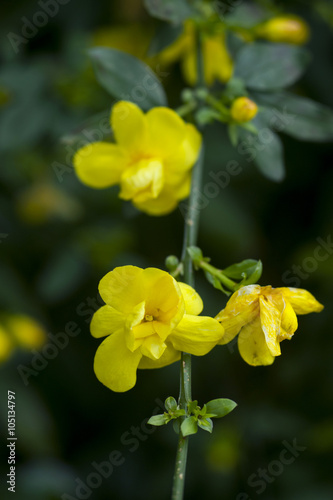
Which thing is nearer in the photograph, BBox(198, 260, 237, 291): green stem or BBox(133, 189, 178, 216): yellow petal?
BBox(198, 260, 237, 291): green stem

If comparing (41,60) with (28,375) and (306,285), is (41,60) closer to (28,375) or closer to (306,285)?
(28,375)

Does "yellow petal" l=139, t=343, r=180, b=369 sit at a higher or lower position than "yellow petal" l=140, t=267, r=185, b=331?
lower

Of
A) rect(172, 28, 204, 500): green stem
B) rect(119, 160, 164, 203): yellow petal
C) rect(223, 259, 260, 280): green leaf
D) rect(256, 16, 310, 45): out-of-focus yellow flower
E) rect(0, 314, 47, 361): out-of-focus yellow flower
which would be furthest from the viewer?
rect(0, 314, 47, 361): out-of-focus yellow flower

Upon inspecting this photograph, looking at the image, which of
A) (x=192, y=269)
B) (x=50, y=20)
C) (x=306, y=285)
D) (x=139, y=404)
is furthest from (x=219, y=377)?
(x=50, y=20)

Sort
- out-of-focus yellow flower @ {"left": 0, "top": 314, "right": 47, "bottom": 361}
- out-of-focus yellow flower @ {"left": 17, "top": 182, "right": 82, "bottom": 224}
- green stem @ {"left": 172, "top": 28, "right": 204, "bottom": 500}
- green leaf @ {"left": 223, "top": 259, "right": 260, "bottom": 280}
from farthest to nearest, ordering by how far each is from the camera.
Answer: out-of-focus yellow flower @ {"left": 17, "top": 182, "right": 82, "bottom": 224} → out-of-focus yellow flower @ {"left": 0, "top": 314, "right": 47, "bottom": 361} → green leaf @ {"left": 223, "top": 259, "right": 260, "bottom": 280} → green stem @ {"left": 172, "top": 28, "right": 204, "bottom": 500}

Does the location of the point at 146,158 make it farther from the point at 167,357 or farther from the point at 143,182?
the point at 167,357

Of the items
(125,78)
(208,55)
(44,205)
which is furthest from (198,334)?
(44,205)

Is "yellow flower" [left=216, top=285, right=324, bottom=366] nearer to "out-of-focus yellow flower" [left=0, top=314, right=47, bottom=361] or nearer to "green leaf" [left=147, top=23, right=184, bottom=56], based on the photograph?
"green leaf" [left=147, top=23, right=184, bottom=56]

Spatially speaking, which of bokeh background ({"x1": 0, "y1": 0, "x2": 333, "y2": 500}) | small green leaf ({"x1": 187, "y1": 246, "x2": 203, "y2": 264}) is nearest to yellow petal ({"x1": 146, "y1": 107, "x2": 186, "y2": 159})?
small green leaf ({"x1": 187, "y1": 246, "x2": 203, "y2": 264})
